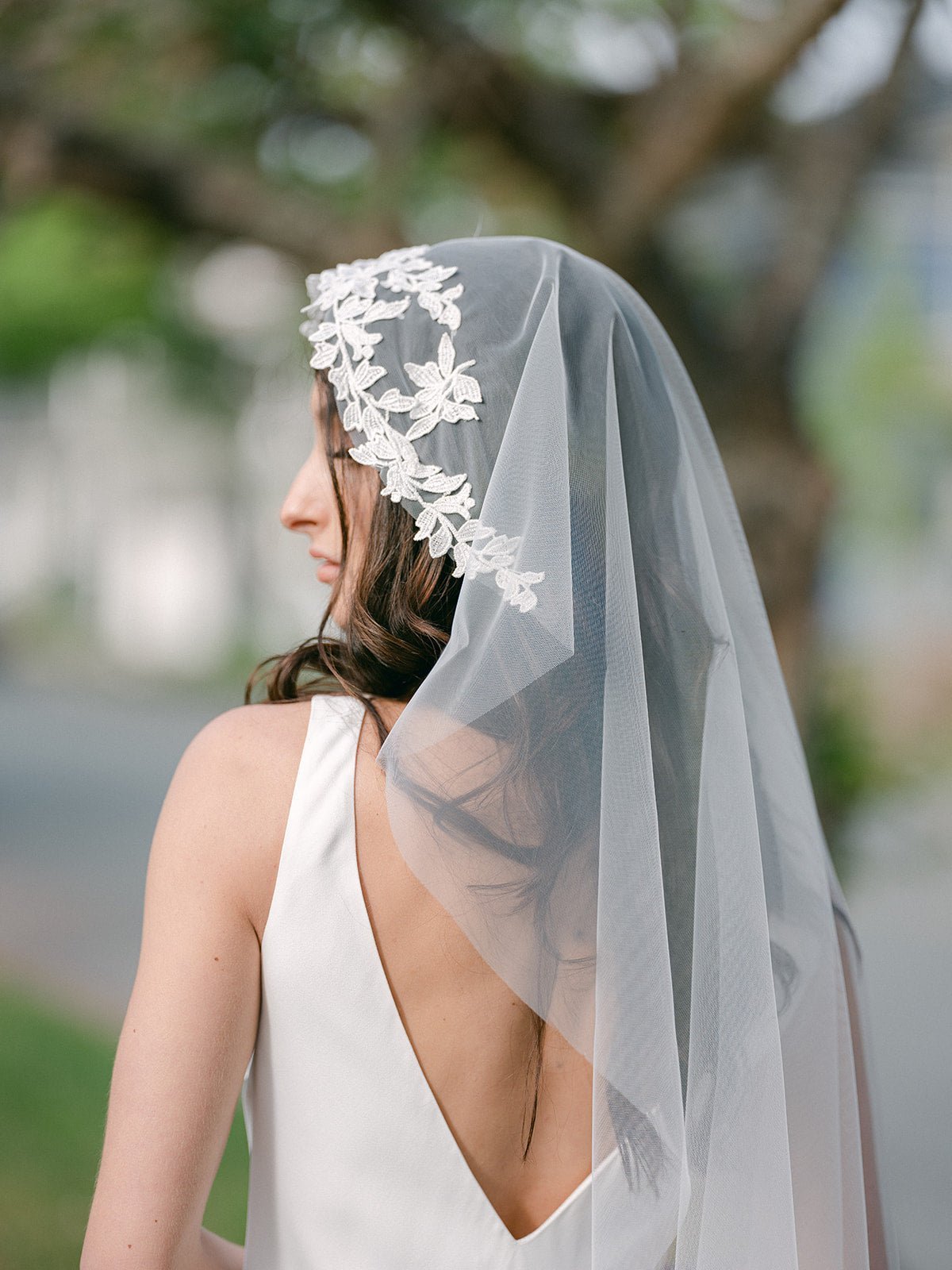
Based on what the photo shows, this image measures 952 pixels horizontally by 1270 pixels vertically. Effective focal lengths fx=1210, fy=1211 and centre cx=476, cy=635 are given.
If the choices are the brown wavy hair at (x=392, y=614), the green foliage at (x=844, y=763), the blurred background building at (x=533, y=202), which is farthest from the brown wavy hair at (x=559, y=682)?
the green foliage at (x=844, y=763)

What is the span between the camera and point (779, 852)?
1490 mm

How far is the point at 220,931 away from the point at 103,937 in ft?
16.7

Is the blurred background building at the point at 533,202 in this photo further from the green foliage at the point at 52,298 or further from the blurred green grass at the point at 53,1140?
the green foliage at the point at 52,298

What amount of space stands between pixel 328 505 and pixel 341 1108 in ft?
2.25

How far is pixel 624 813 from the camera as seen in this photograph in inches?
50.2

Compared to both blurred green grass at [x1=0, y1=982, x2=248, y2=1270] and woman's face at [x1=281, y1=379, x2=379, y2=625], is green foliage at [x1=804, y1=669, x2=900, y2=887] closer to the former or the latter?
blurred green grass at [x1=0, y1=982, x2=248, y2=1270]

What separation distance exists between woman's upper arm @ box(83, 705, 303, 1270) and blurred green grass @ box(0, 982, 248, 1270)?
228 centimetres

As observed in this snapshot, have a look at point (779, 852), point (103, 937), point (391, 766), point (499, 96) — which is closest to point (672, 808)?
point (779, 852)

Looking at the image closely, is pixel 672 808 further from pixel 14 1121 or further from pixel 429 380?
pixel 14 1121

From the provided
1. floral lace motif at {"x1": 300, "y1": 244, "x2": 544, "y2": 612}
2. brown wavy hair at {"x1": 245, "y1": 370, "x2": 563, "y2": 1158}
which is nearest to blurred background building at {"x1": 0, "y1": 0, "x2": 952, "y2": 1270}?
floral lace motif at {"x1": 300, "y1": 244, "x2": 544, "y2": 612}

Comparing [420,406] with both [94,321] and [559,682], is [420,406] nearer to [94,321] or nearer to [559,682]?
[559,682]

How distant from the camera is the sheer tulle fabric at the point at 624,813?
1231 millimetres

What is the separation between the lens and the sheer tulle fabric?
1.23 metres

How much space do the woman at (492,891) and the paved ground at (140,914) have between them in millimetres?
1097
